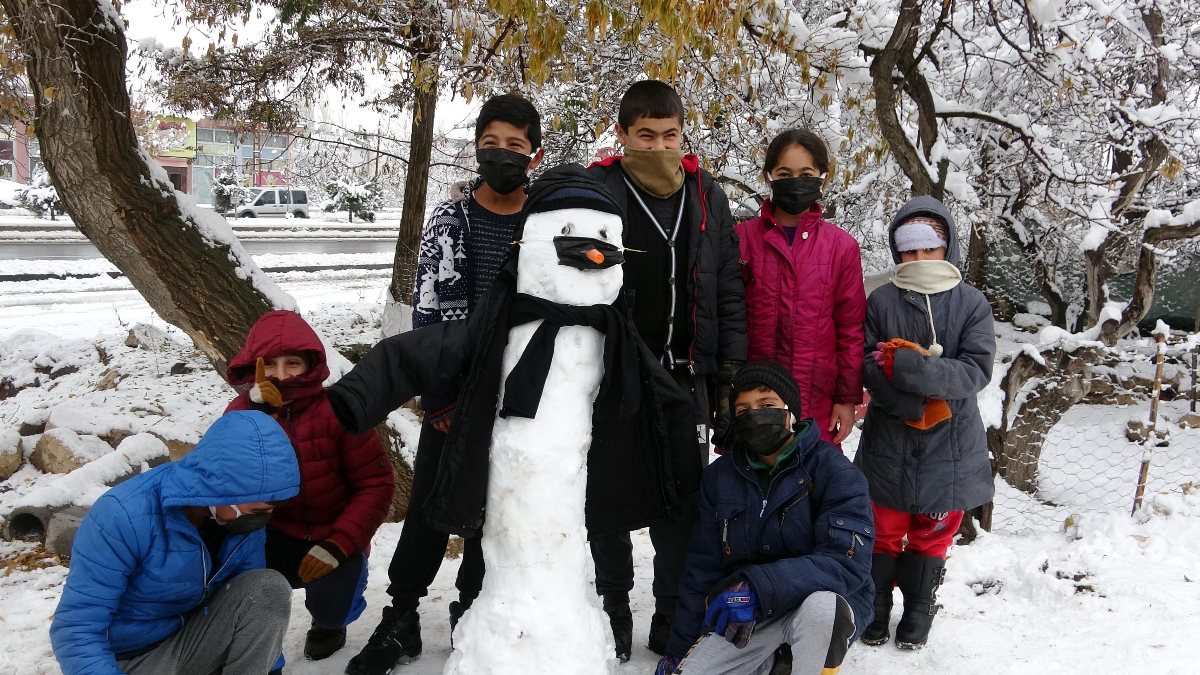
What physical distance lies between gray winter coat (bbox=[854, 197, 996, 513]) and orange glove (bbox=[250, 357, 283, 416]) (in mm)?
2032

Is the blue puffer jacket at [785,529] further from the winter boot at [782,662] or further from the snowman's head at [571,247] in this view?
the snowman's head at [571,247]

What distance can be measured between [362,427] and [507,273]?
0.60m

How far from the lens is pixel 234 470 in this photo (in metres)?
2.12

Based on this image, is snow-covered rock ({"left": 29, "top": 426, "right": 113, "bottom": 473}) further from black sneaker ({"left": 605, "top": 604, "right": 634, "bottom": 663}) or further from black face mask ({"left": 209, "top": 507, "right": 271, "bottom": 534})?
black sneaker ({"left": 605, "top": 604, "right": 634, "bottom": 663})

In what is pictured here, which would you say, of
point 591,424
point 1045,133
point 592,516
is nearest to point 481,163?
point 591,424

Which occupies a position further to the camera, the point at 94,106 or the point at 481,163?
the point at 94,106

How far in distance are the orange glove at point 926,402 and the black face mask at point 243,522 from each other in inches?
82.4

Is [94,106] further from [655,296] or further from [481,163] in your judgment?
[655,296]

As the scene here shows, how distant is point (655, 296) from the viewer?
280 centimetres

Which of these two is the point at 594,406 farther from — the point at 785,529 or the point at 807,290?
the point at 807,290

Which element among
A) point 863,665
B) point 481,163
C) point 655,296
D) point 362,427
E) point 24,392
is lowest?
point 24,392

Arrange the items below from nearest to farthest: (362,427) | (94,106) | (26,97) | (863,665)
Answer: (362,427) < (863,665) < (94,106) < (26,97)

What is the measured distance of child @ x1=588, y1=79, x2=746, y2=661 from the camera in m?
2.72

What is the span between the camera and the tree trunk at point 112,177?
138 inches
